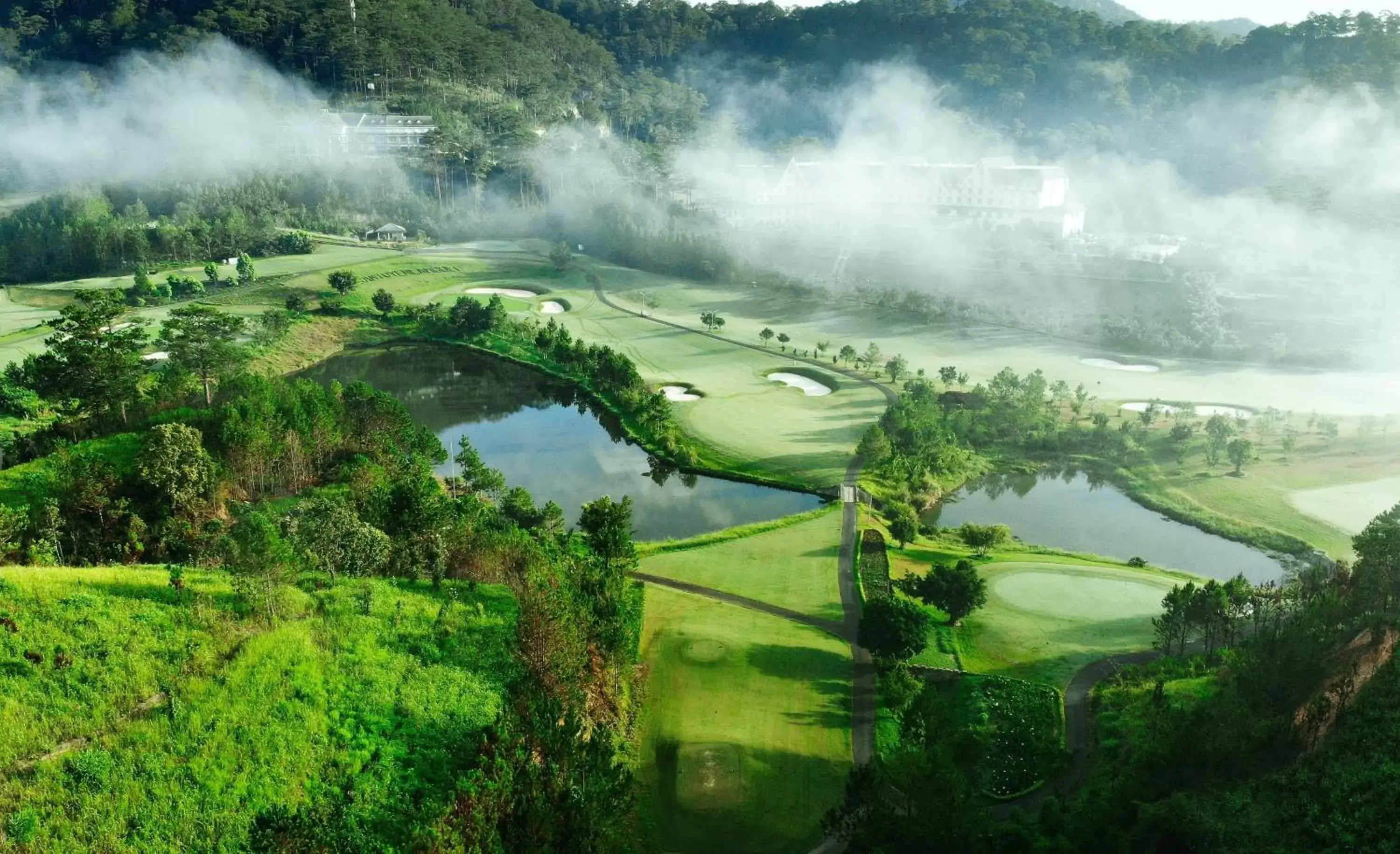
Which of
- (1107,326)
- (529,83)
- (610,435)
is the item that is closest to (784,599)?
(610,435)

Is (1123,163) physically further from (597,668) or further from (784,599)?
(597,668)

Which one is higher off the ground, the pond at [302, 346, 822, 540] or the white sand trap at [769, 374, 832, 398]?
the white sand trap at [769, 374, 832, 398]

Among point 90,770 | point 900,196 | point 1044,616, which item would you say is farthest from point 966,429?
point 900,196

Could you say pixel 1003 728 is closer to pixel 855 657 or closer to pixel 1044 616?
pixel 855 657

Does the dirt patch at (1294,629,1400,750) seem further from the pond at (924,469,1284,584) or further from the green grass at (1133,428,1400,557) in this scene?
the green grass at (1133,428,1400,557)

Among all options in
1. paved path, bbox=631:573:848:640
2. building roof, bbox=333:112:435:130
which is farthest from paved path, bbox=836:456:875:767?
building roof, bbox=333:112:435:130

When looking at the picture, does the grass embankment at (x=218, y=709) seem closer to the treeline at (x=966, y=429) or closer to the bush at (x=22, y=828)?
the bush at (x=22, y=828)
